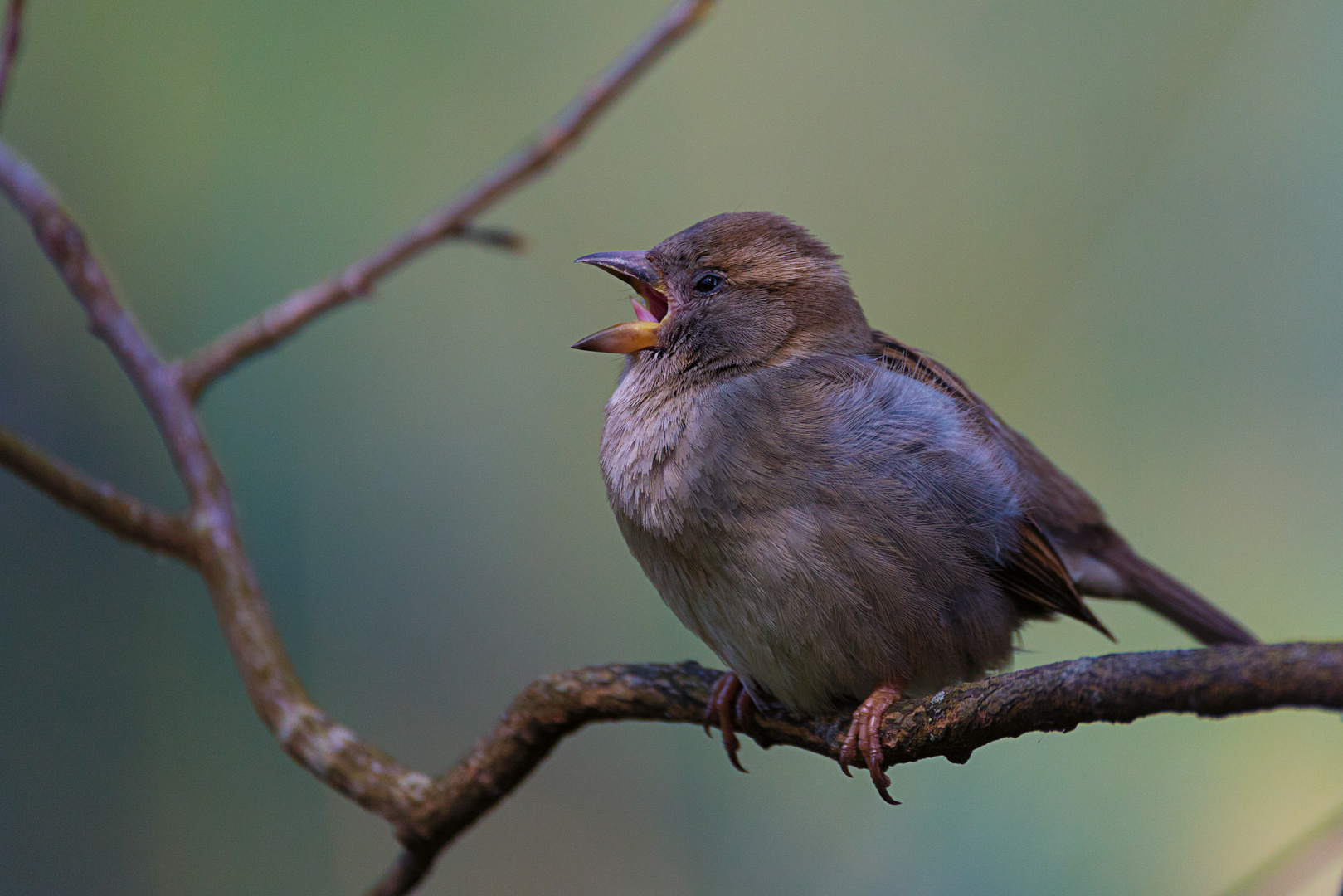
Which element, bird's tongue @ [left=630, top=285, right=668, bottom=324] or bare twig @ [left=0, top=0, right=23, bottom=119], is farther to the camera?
bare twig @ [left=0, top=0, right=23, bottom=119]

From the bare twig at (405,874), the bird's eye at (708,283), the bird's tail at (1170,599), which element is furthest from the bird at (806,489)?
the bare twig at (405,874)

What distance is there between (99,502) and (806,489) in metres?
1.88

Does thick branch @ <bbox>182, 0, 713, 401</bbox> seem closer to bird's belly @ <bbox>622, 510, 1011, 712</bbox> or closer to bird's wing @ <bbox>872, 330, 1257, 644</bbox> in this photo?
bird's wing @ <bbox>872, 330, 1257, 644</bbox>

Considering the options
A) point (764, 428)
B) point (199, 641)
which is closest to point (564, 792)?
point (199, 641)

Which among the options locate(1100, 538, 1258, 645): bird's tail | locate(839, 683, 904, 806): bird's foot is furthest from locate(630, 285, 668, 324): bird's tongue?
locate(1100, 538, 1258, 645): bird's tail

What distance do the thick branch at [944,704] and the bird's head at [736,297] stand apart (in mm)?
716

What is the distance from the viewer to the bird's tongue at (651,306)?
2678mm

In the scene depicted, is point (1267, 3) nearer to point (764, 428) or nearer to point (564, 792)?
point (764, 428)

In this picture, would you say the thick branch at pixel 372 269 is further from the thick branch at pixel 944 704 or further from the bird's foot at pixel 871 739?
the bird's foot at pixel 871 739

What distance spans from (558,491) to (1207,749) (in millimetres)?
2482

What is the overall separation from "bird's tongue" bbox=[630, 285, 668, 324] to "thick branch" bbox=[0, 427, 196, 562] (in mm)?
1343

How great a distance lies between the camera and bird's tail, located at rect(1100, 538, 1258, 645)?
2.85m

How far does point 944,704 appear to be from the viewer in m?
1.81

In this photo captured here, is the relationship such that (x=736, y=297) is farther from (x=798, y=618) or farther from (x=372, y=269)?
(x=372, y=269)
